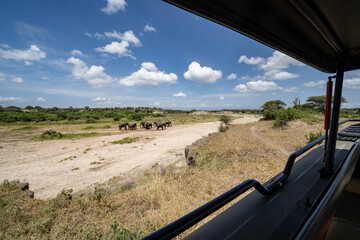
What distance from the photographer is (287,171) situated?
159 cm

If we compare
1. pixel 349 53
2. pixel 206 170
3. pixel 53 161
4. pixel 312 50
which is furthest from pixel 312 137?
pixel 53 161

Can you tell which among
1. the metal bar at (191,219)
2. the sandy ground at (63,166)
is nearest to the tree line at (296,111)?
the sandy ground at (63,166)

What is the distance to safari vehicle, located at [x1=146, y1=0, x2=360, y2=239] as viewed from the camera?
92 centimetres

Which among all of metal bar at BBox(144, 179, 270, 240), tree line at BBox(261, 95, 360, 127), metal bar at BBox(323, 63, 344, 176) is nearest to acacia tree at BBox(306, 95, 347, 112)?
tree line at BBox(261, 95, 360, 127)

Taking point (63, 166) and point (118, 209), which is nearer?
point (118, 209)

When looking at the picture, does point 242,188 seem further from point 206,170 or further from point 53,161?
point 53,161

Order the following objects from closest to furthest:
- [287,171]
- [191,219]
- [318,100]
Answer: [191,219]
[287,171]
[318,100]

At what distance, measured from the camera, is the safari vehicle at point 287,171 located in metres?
0.92

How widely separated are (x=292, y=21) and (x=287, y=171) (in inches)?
64.8

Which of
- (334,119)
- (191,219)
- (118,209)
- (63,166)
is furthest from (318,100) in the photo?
(63,166)

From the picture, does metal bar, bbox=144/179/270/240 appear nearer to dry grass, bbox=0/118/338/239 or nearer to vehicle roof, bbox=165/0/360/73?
vehicle roof, bbox=165/0/360/73

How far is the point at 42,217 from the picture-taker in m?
3.03

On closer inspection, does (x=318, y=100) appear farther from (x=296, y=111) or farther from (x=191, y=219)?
(x=191, y=219)

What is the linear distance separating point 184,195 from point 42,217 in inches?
134
